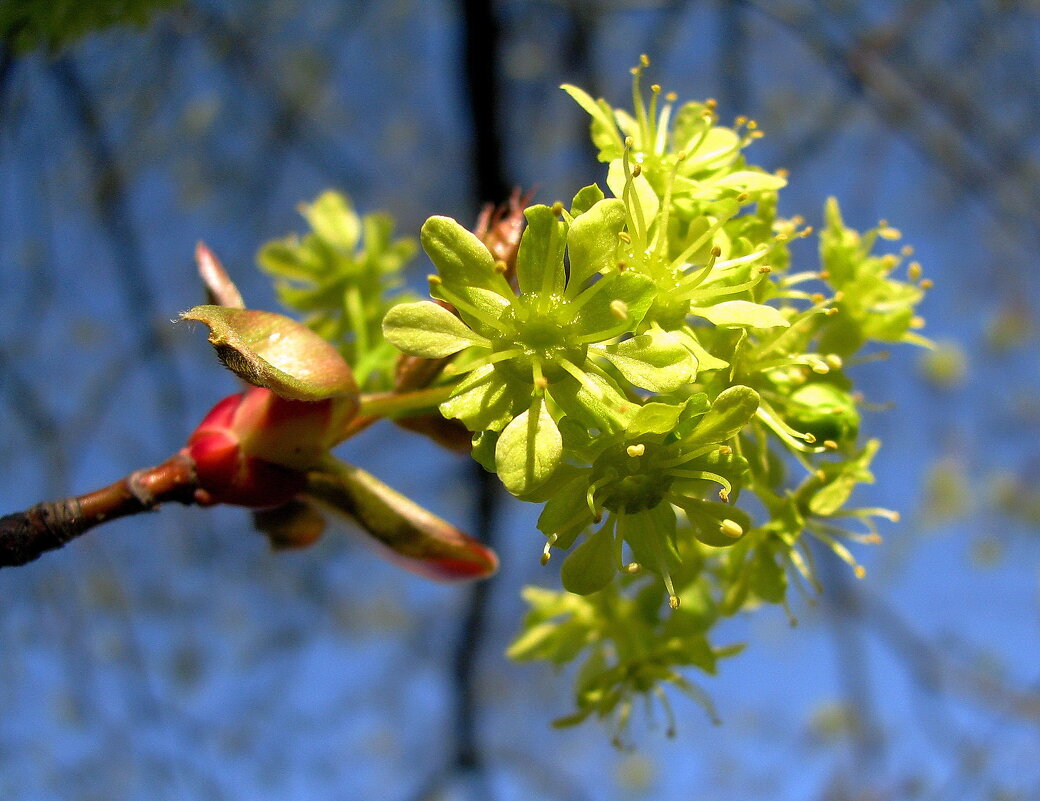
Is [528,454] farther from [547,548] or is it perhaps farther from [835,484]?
[835,484]

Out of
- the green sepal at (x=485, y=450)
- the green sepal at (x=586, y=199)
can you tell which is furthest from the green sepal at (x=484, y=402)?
the green sepal at (x=586, y=199)

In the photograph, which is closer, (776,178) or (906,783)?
(776,178)

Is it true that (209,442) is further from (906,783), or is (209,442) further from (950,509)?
(950,509)

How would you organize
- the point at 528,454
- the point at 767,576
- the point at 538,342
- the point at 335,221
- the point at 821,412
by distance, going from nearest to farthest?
1. the point at 528,454
2. the point at 538,342
3. the point at 821,412
4. the point at 767,576
5. the point at 335,221

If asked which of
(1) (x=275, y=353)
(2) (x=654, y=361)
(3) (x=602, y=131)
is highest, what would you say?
(3) (x=602, y=131)

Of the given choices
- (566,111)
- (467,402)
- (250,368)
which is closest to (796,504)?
(467,402)

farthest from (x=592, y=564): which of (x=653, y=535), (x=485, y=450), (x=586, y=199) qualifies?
(x=586, y=199)
